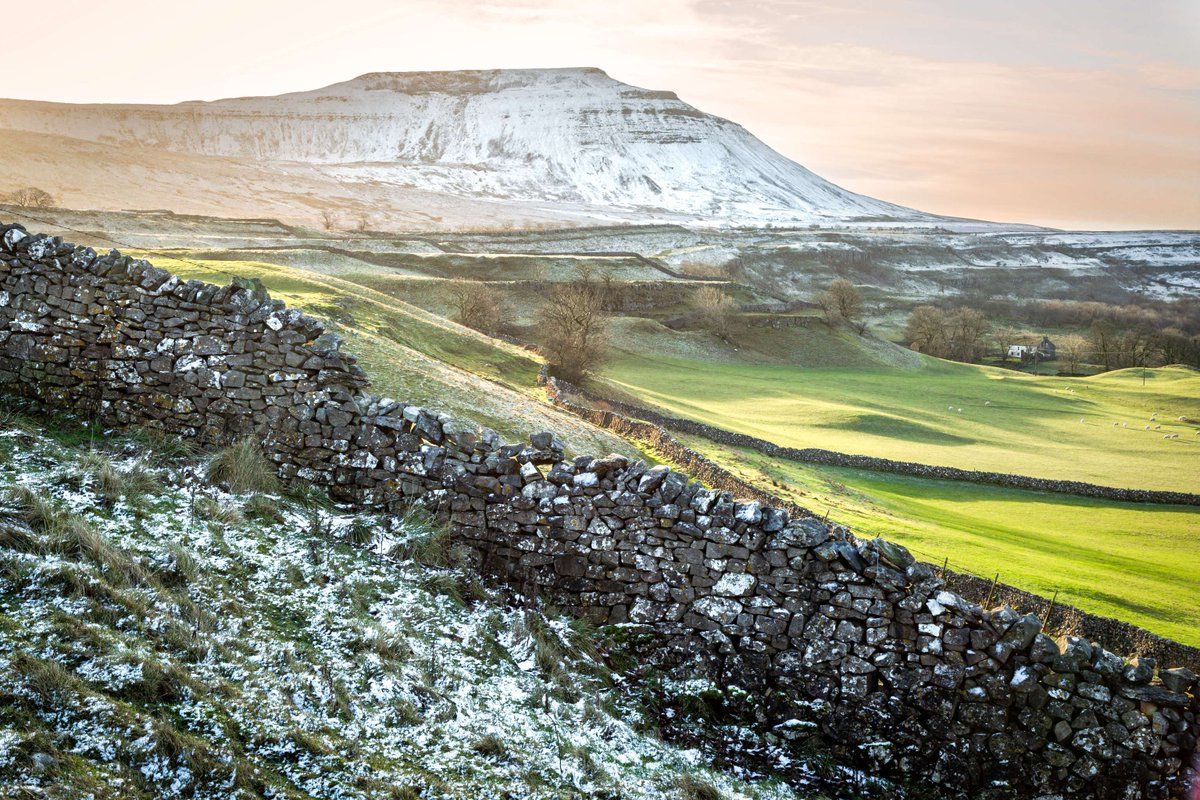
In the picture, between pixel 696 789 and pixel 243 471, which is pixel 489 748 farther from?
pixel 243 471

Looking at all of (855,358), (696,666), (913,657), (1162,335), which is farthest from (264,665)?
(1162,335)

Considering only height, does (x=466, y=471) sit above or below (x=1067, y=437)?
above

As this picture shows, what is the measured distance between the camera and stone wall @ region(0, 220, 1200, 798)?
720 centimetres

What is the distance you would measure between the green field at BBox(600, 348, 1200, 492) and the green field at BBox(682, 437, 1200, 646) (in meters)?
5.12

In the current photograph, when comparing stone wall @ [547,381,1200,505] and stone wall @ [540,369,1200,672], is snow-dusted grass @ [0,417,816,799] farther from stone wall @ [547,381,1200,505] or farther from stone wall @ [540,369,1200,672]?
stone wall @ [547,381,1200,505]

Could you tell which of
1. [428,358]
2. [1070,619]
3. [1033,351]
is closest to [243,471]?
[1070,619]

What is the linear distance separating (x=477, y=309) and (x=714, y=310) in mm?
33479

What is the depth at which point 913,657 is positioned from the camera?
755 centimetres

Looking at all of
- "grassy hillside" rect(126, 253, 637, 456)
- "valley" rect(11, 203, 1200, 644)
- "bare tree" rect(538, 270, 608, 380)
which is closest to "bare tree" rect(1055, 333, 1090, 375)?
"valley" rect(11, 203, 1200, 644)

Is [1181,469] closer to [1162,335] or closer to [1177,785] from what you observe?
[1177,785]

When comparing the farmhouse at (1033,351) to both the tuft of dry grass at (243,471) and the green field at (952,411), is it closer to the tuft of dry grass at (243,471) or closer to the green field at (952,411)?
the green field at (952,411)

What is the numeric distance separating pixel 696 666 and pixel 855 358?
75.9m

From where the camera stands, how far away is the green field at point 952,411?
141 feet

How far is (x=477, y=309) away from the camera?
55.0 meters
